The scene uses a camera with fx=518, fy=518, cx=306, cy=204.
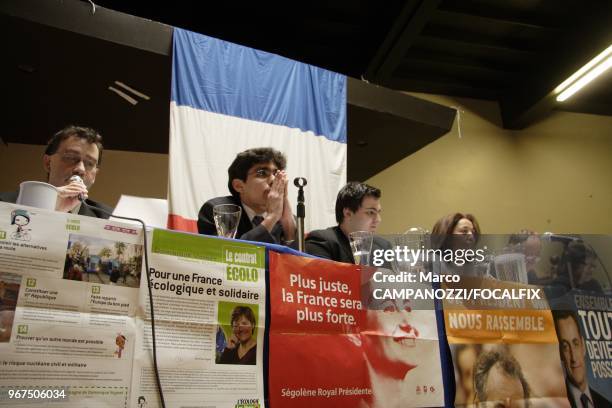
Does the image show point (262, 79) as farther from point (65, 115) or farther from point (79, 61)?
point (65, 115)

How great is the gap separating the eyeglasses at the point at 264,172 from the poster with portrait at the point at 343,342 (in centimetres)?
87

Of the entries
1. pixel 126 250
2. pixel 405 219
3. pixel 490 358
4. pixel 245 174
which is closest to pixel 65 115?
pixel 245 174

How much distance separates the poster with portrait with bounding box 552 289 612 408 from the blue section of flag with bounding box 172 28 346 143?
225 cm

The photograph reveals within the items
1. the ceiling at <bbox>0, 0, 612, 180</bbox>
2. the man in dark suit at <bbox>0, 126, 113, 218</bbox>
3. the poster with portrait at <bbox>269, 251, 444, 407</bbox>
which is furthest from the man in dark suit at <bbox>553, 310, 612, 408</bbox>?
the ceiling at <bbox>0, 0, 612, 180</bbox>

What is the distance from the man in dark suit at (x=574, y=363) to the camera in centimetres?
105

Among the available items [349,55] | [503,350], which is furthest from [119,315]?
[349,55]

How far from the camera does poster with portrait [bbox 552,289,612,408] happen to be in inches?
41.7

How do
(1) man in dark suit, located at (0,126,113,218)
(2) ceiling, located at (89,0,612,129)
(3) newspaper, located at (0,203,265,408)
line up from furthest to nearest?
1. (2) ceiling, located at (89,0,612,129)
2. (1) man in dark suit, located at (0,126,113,218)
3. (3) newspaper, located at (0,203,265,408)

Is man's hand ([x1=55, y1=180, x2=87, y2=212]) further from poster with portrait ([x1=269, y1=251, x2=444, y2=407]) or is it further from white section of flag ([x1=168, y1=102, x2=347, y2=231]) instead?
white section of flag ([x1=168, y1=102, x2=347, y2=231])

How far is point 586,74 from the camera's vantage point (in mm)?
4414

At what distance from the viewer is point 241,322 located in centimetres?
92

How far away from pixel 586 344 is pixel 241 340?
28.9 inches

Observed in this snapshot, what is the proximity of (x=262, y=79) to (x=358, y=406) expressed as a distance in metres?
2.50

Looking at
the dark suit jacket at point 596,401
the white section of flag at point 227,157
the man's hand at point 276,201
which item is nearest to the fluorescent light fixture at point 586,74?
the white section of flag at point 227,157
